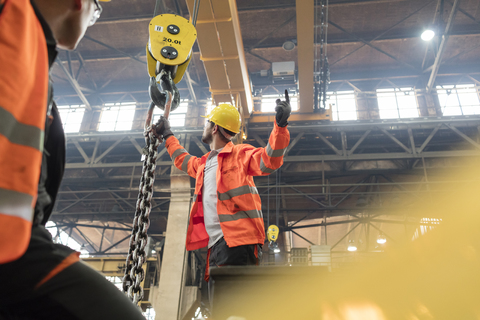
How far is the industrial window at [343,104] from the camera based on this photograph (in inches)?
658

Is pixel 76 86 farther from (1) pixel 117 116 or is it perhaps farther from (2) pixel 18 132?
(2) pixel 18 132

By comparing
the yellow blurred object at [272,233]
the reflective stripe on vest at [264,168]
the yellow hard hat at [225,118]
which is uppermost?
the yellow blurred object at [272,233]

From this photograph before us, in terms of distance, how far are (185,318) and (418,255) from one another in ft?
34.3

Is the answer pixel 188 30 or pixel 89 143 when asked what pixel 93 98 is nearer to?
pixel 89 143

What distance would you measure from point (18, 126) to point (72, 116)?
19828 millimetres

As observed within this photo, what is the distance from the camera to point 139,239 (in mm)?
2037

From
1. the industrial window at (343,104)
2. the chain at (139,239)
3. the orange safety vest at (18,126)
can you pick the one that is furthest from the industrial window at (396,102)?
the orange safety vest at (18,126)

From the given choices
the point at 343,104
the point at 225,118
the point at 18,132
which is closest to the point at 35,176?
the point at 18,132

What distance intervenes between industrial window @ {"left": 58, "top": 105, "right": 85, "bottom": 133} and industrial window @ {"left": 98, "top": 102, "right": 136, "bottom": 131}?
1.23m

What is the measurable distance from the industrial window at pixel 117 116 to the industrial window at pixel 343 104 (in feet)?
32.9

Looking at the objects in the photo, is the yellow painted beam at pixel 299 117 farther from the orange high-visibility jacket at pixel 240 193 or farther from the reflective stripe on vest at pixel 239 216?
the reflective stripe on vest at pixel 239 216

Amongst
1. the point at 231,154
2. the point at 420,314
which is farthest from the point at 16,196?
the point at 231,154

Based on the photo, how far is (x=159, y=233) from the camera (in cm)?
1912

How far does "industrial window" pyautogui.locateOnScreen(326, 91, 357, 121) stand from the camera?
1672cm
